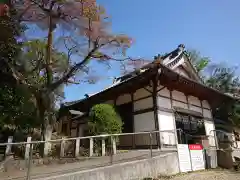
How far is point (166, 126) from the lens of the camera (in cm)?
1047

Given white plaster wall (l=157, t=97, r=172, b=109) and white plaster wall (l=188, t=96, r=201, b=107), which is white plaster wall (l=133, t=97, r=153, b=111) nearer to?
white plaster wall (l=157, t=97, r=172, b=109)

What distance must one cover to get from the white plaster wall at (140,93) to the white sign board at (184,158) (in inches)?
136

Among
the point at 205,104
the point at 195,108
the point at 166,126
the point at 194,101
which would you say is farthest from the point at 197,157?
the point at 205,104

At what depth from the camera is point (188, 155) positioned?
8695 millimetres

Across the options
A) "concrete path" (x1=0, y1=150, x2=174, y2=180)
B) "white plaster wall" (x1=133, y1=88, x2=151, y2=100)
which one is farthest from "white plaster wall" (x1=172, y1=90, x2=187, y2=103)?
"concrete path" (x1=0, y1=150, x2=174, y2=180)

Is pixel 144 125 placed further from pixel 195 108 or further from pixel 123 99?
pixel 195 108

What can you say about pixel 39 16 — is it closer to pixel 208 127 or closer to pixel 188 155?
pixel 188 155

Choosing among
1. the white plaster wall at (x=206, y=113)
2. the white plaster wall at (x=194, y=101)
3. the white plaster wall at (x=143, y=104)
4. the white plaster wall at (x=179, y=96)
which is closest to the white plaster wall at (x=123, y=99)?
the white plaster wall at (x=143, y=104)

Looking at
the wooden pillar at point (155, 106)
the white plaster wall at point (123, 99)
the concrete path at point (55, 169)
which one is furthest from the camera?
the white plaster wall at point (123, 99)

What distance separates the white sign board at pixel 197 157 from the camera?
345 inches

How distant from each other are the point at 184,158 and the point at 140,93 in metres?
4.33

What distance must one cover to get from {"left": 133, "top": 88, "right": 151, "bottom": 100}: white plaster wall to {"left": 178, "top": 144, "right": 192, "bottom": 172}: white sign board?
3.46 m

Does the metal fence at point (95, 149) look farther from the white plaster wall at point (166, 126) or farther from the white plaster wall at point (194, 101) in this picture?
the white plaster wall at point (194, 101)

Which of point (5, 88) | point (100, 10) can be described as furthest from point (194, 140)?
point (5, 88)
